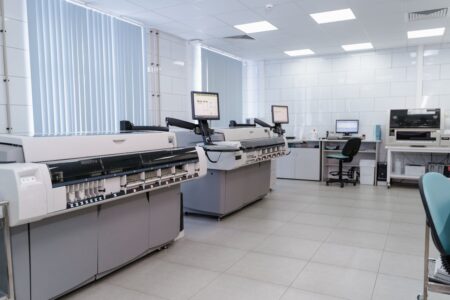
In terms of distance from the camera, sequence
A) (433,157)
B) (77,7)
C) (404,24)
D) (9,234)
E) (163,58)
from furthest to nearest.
Result: (433,157) < (163,58) < (404,24) < (77,7) < (9,234)

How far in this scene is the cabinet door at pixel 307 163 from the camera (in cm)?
Answer: 695

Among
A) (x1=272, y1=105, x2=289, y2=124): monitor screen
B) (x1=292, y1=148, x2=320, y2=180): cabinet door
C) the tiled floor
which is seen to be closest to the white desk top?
(x1=292, y1=148, x2=320, y2=180): cabinet door

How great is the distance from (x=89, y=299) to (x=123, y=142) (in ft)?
3.58

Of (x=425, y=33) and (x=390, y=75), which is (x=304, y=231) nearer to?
(x=425, y=33)

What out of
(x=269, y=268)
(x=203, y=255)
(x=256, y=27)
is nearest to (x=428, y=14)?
(x=256, y=27)

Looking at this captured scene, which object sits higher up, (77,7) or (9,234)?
(77,7)

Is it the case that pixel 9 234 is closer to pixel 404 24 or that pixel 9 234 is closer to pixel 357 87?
pixel 404 24

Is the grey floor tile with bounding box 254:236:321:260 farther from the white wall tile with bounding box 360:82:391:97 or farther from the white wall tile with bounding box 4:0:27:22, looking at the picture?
the white wall tile with bounding box 360:82:391:97

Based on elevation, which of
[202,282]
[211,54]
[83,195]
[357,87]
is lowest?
[202,282]

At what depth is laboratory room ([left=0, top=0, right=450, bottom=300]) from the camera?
2113mm

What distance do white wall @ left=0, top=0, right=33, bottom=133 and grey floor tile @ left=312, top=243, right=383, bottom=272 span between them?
3080 millimetres

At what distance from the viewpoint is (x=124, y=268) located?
9.21 ft

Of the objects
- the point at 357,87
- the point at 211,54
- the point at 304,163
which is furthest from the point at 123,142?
the point at 357,87

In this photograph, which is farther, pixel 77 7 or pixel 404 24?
pixel 404 24
